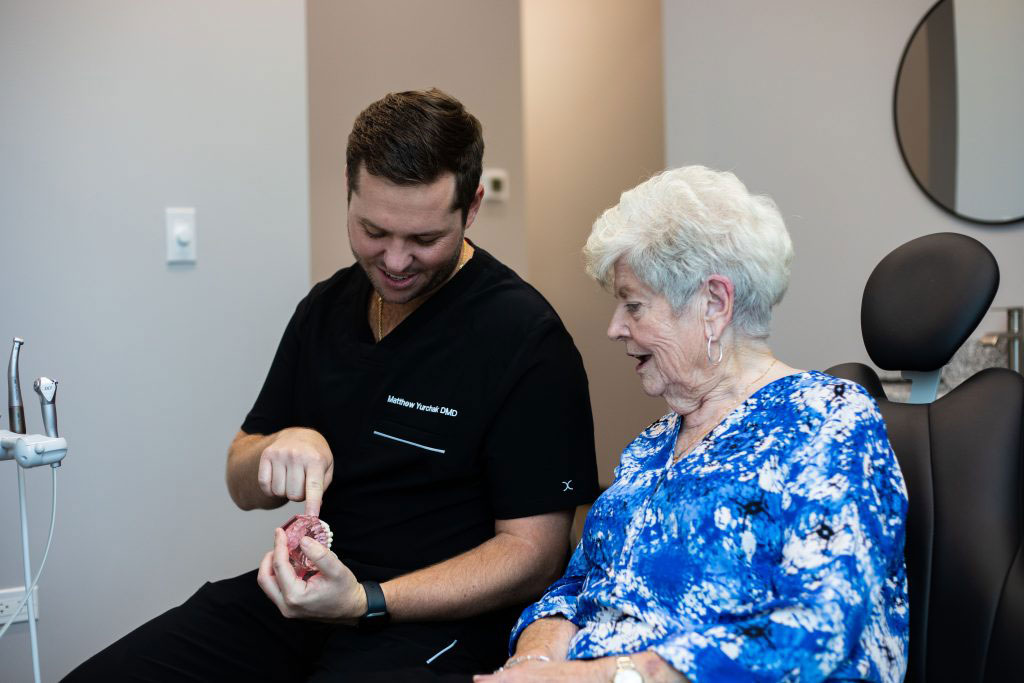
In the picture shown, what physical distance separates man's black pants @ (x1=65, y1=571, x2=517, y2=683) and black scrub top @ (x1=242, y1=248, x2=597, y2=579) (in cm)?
14

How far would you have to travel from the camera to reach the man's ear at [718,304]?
1300 millimetres

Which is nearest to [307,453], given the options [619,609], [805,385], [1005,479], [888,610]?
[619,609]

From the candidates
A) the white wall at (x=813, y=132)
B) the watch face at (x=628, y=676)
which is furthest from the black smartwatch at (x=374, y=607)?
the white wall at (x=813, y=132)

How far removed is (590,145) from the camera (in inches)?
183

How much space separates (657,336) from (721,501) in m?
0.27

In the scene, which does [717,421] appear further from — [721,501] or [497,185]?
[497,185]

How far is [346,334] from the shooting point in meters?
1.76

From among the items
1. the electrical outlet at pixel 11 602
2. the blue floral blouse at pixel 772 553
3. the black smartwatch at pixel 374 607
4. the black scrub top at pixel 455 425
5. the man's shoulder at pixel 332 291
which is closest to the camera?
the blue floral blouse at pixel 772 553

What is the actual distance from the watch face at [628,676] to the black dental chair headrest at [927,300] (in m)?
0.62

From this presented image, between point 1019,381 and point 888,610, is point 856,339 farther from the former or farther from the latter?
point 888,610

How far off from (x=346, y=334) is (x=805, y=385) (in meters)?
0.87

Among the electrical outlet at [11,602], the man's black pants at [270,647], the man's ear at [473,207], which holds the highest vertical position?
the man's ear at [473,207]

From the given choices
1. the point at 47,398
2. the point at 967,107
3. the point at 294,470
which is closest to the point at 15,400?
the point at 47,398

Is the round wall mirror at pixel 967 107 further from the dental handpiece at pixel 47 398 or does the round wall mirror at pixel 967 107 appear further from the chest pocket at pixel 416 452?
the dental handpiece at pixel 47 398
